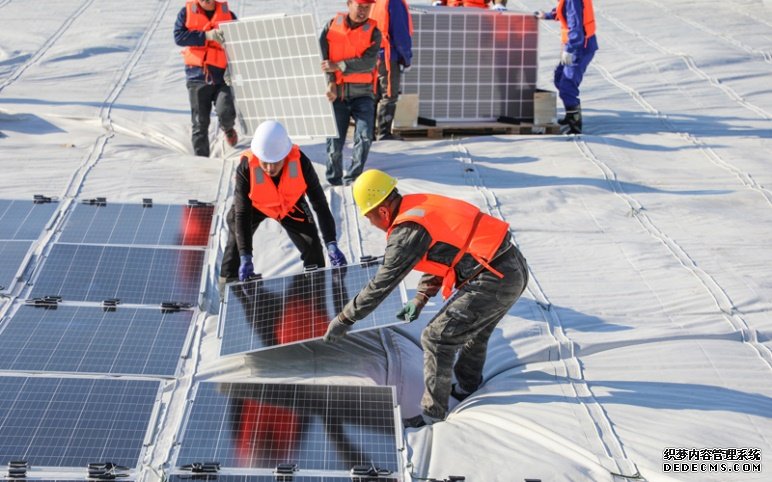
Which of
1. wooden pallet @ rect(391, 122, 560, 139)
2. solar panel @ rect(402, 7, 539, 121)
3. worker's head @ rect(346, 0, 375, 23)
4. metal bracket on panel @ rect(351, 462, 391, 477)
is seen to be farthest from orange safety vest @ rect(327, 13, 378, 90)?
metal bracket on panel @ rect(351, 462, 391, 477)

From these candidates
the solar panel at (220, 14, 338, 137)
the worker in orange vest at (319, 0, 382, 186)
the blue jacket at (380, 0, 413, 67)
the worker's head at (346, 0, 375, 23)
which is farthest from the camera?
the blue jacket at (380, 0, 413, 67)

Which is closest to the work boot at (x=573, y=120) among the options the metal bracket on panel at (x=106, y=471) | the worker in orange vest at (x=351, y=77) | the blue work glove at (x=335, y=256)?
the worker in orange vest at (x=351, y=77)

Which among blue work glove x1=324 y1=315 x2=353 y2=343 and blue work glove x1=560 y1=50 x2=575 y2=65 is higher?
blue work glove x1=560 y1=50 x2=575 y2=65

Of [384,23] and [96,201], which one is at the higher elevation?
[384,23]

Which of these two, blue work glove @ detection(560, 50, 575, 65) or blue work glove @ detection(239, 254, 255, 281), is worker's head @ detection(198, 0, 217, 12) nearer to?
blue work glove @ detection(560, 50, 575, 65)

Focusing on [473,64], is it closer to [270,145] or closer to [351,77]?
[351,77]

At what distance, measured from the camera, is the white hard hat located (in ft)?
24.4

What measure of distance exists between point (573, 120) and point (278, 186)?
20.1ft

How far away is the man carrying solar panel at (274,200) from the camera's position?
7.55 m

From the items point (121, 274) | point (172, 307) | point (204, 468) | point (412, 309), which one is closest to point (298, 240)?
point (172, 307)

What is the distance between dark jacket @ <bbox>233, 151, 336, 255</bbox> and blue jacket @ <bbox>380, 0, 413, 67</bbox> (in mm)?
4248

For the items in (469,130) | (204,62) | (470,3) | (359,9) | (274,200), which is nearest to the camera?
(274,200)

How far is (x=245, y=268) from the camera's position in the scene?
769 centimetres

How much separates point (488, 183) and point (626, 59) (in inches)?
233
